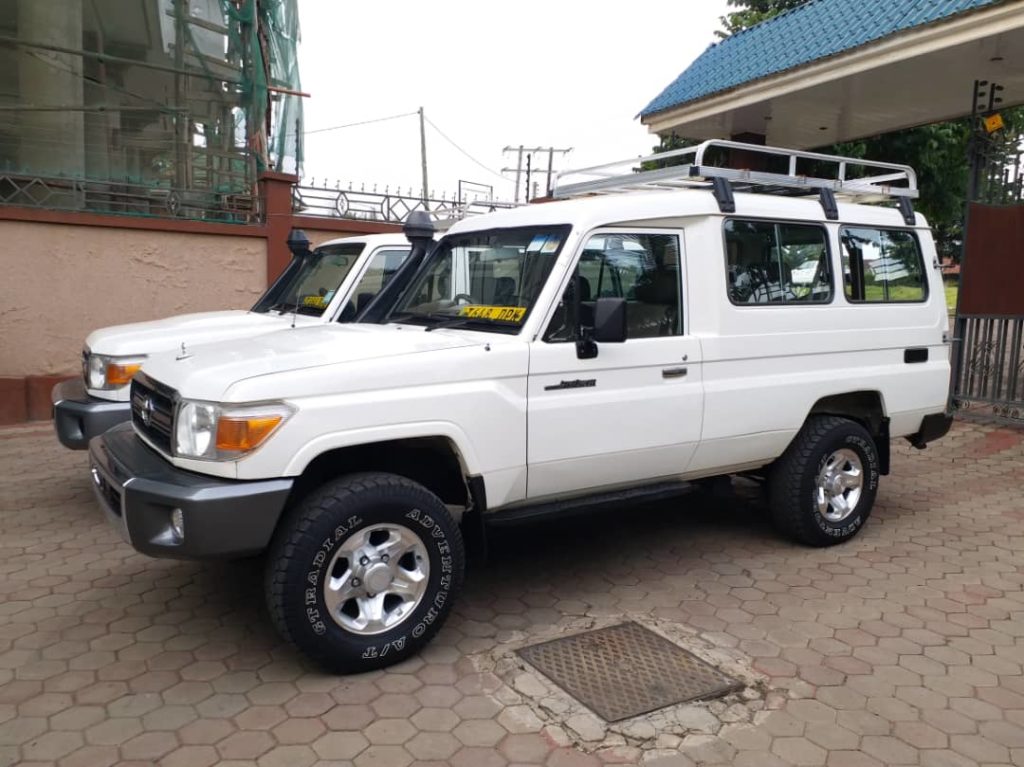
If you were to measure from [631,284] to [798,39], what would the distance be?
6.81m

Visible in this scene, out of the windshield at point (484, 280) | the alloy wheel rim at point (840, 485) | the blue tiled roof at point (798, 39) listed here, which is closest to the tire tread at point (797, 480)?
the alloy wheel rim at point (840, 485)

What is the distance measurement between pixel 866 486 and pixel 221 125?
883 cm

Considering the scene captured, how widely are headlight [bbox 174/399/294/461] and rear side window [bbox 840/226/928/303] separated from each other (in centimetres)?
355

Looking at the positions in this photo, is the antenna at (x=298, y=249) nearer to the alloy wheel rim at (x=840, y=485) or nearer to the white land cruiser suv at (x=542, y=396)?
the white land cruiser suv at (x=542, y=396)

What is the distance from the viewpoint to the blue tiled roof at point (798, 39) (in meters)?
7.75

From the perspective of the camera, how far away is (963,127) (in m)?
14.5

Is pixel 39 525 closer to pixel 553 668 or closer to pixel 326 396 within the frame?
pixel 326 396

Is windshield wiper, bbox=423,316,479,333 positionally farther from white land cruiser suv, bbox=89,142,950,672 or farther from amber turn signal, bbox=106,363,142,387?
amber turn signal, bbox=106,363,142,387

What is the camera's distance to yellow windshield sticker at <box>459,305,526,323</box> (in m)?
3.81

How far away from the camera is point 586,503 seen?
157 inches

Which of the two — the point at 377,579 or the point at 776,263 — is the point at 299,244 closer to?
the point at 776,263

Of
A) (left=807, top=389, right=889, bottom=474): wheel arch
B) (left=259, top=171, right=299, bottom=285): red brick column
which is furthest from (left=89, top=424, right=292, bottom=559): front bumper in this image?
(left=259, top=171, right=299, bottom=285): red brick column

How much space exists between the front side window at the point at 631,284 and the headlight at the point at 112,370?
2.98 m

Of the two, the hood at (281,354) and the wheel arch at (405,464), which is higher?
the hood at (281,354)
